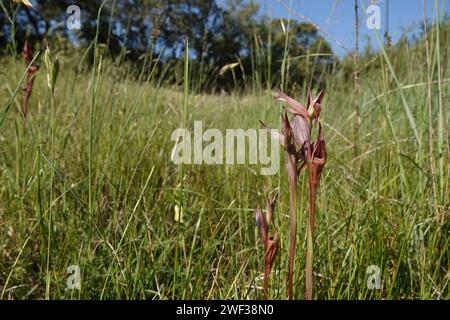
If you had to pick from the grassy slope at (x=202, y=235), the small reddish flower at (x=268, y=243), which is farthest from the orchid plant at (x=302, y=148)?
the grassy slope at (x=202, y=235)

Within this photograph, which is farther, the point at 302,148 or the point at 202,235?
the point at 202,235

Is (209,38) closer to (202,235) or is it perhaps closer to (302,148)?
(202,235)

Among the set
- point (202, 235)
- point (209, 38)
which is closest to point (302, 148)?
point (202, 235)

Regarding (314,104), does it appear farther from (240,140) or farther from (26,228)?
(240,140)

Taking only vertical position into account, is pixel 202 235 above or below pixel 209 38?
below

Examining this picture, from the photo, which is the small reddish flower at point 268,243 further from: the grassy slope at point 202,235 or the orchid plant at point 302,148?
the grassy slope at point 202,235

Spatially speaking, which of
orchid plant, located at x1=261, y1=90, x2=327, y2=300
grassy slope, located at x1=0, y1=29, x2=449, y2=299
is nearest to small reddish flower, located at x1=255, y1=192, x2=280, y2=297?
orchid plant, located at x1=261, y1=90, x2=327, y2=300

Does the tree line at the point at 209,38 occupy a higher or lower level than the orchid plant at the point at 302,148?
higher

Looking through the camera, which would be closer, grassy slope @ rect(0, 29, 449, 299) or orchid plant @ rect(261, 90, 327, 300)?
orchid plant @ rect(261, 90, 327, 300)

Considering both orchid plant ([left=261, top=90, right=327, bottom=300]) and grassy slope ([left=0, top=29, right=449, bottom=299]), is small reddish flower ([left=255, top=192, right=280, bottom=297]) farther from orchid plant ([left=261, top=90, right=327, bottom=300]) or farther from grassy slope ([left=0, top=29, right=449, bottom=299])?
grassy slope ([left=0, top=29, right=449, bottom=299])

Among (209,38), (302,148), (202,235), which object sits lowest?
(202,235)

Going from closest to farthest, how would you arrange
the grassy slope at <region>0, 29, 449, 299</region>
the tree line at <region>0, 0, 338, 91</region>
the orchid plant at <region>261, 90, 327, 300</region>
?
the orchid plant at <region>261, 90, 327, 300</region>
the grassy slope at <region>0, 29, 449, 299</region>
the tree line at <region>0, 0, 338, 91</region>

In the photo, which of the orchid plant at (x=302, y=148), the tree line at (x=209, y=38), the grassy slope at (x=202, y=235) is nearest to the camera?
the orchid plant at (x=302, y=148)
